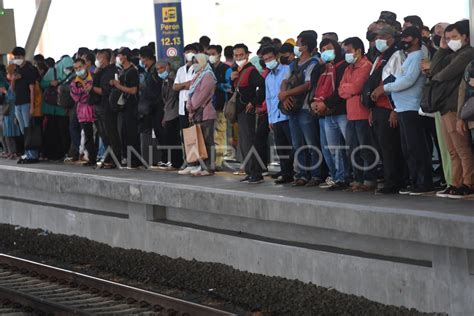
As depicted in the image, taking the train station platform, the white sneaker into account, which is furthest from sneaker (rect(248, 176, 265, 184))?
the white sneaker

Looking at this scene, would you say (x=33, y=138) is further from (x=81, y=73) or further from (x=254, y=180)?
(x=254, y=180)

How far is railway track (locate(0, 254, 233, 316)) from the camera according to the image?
33.9 feet

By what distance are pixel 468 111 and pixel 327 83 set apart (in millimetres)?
2360

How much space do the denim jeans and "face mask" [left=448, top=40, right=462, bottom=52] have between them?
155cm

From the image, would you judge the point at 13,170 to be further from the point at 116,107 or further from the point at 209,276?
the point at 209,276

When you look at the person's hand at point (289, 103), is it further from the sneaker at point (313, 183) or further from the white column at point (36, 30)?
the white column at point (36, 30)

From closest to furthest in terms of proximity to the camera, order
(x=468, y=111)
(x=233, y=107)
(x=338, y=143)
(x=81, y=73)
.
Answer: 1. (x=468, y=111)
2. (x=338, y=143)
3. (x=233, y=107)
4. (x=81, y=73)

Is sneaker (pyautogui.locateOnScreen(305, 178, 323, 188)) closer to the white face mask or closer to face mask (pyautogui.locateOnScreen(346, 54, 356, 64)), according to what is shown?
face mask (pyautogui.locateOnScreen(346, 54, 356, 64))

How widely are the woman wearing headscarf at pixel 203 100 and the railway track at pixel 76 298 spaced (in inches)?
116

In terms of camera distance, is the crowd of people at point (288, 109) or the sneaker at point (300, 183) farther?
the sneaker at point (300, 183)

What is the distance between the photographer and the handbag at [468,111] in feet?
33.1

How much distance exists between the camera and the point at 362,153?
11.8 meters

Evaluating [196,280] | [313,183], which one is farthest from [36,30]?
[196,280]

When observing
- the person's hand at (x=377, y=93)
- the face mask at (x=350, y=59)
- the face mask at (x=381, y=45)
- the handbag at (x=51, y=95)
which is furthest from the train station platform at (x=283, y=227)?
the handbag at (x=51, y=95)
